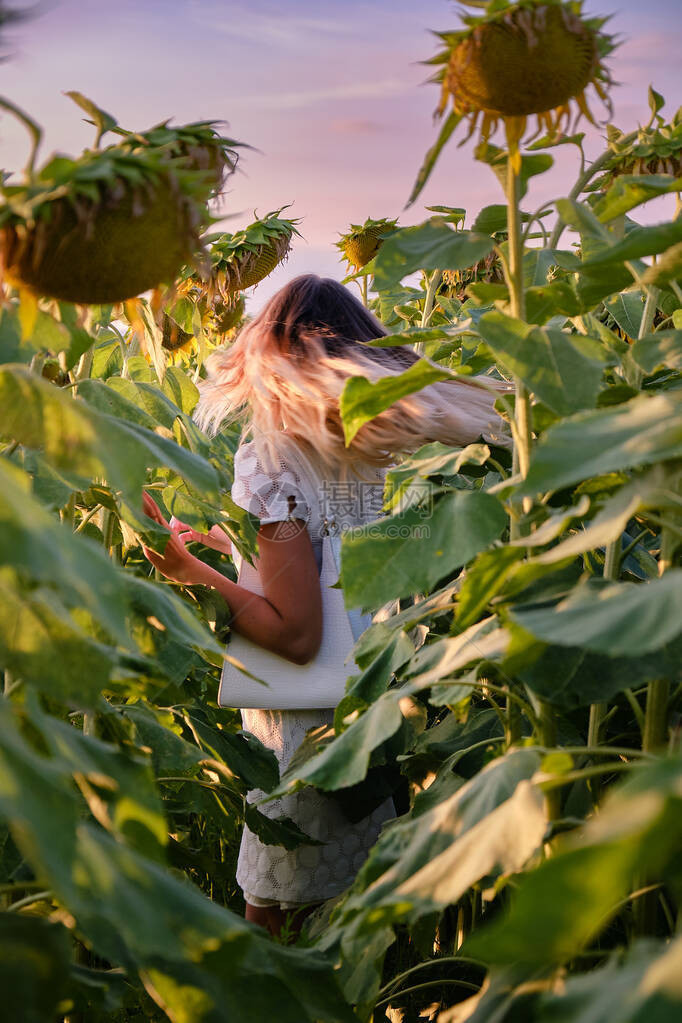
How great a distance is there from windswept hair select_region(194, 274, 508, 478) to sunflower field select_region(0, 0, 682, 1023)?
1.00 ft

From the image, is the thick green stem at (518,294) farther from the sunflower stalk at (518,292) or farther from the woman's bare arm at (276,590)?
the woman's bare arm at (276,590)

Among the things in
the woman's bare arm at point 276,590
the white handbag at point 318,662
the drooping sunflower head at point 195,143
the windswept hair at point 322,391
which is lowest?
the white handbag at point 318,662

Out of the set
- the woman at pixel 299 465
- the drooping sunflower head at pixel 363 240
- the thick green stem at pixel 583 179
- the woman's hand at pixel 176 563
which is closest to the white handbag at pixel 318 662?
the woman at pixel 299 465

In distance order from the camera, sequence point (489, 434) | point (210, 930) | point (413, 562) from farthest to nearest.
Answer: point (489, 434), point (413, 562), point (210, 930)

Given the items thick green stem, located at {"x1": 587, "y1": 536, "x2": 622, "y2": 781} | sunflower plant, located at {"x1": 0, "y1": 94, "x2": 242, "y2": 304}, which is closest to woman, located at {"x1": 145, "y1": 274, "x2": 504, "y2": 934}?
thick green stem, located at {"x1": 587, "y1": 536, "x2": 622, "y2": 781}

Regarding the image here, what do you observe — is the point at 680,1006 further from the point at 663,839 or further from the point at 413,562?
the point at 413,562

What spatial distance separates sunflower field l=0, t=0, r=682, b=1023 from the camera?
24.7 inches

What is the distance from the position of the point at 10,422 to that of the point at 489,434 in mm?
1075

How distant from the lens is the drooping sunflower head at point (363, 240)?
10.3 feet

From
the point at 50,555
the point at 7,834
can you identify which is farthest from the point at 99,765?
the point at 7,834

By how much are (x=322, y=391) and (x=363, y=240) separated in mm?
1493

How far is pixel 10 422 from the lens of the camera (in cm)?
84

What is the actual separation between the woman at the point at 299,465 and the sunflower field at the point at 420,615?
34 centimetres

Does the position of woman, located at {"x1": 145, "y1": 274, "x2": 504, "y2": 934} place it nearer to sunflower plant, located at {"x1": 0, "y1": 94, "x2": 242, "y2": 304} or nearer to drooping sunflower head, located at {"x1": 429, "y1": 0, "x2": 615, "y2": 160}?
drooping sunflower head, located at {"x1": 429, "y1": 0, "x2": 615, "y2": 160}
